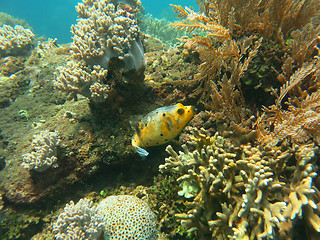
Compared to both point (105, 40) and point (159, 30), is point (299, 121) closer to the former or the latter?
point (105, 40)

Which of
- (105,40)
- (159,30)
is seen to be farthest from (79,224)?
(159,30)

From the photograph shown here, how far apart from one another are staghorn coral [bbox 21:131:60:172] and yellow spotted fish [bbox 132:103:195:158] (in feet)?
6.80

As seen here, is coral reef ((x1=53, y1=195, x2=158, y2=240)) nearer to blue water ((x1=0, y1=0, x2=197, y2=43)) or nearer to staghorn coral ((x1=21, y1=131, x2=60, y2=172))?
staghorn coral ((x1=21, y1=131, x2=60, y2=172))

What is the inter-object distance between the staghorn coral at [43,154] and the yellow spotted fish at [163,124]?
6.80ft

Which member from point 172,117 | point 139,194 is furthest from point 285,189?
point 139,194

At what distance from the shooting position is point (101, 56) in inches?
146

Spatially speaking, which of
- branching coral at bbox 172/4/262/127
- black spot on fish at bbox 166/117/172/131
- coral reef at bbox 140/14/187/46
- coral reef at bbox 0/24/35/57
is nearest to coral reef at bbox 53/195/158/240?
black spot on fish at bbox 166/117/172/131

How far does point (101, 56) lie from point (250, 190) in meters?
3.76

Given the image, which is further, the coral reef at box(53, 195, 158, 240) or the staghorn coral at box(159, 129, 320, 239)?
the coral reef at box(53, 195, 158, 240)

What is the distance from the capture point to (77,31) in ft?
12.5

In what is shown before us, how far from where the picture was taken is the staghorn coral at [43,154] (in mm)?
3738

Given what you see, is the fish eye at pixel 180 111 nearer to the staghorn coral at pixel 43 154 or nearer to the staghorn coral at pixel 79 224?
the staghorn coral at pixel 79 224

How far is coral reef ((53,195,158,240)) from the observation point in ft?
9.42

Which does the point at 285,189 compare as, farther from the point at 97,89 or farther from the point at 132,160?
the point at 97,89
